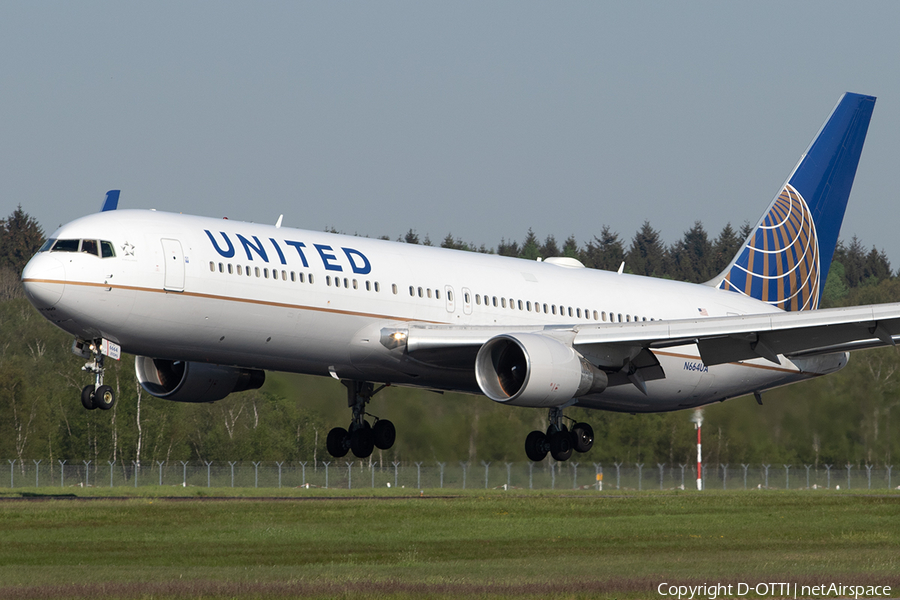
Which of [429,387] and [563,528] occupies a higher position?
[429,387]

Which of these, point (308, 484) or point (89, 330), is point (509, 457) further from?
point (89, 330)

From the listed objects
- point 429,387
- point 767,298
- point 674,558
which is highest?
point 767,298

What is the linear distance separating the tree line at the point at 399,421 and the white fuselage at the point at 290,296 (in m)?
8.82

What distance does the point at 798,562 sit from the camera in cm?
2873

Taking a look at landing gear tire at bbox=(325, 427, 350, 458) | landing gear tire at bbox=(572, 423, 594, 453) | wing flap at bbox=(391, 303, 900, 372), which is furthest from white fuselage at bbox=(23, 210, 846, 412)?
landing gear tire at bbox=(325, 427, 350, 458)

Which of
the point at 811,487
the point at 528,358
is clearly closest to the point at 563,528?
the point at 528,358

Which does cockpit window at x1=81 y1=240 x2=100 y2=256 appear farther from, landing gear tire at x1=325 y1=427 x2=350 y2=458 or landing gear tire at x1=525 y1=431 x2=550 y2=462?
landing gear tire at x1=525 y1=431 x2=550 y2=462

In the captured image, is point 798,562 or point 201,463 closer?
point 798,562

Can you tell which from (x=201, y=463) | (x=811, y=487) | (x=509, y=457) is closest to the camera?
(x=509, y=457)

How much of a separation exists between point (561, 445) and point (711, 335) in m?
5.56

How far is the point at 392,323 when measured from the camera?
30.5 metres

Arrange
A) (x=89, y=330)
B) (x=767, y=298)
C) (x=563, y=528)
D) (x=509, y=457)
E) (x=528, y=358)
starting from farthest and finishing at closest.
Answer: (x=509, y=457) < (x=767, y=298) < (x=563, y=528) < (x=528, y=358) < (x=89, y=330)

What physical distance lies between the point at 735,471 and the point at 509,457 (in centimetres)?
1081

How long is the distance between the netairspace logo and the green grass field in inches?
26.1
